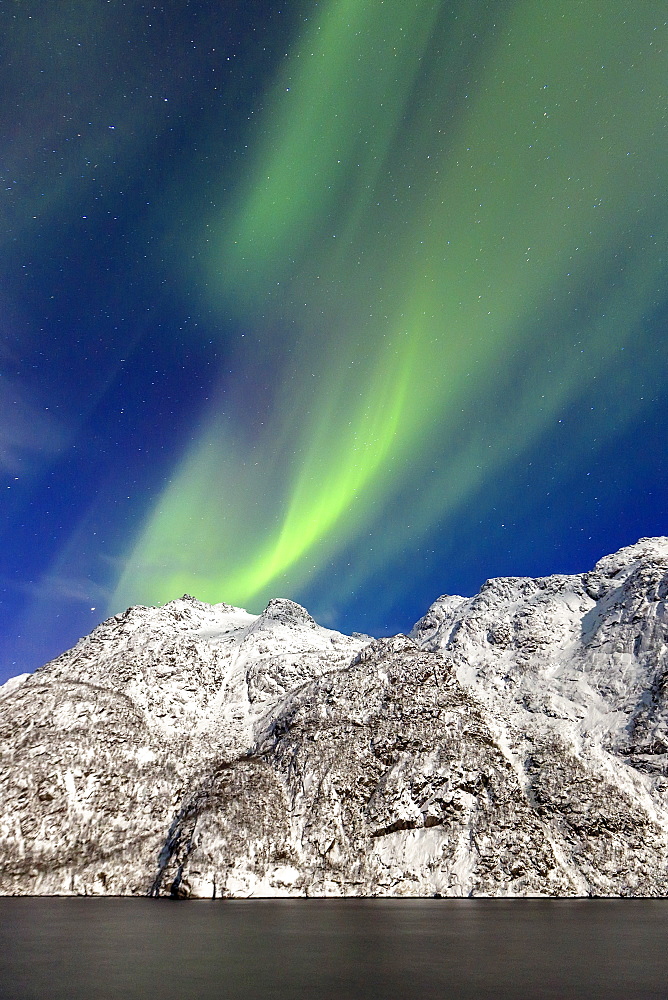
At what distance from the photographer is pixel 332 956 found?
1025 inches

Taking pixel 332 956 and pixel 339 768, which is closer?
pixel 332 956

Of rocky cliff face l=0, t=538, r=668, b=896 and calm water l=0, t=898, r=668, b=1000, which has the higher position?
rocky cliff face l=0, t=538, r=668, b=896

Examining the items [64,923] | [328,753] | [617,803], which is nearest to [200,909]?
[64,923]

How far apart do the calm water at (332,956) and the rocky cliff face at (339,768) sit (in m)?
30.6

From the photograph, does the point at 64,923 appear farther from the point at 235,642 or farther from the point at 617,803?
the point at 235,642

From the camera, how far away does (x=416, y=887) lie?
72.8 metres

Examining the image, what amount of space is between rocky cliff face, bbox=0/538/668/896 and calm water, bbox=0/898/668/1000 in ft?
100

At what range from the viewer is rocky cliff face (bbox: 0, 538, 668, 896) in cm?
7431

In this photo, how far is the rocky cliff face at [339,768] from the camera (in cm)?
7431

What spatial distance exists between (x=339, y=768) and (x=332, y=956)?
6179 centimetres

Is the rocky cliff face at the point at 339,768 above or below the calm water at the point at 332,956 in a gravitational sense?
above

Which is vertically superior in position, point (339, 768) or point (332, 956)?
point (339, 768)

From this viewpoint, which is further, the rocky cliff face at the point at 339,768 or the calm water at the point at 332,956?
the rocky cliff face at the point at 339,768

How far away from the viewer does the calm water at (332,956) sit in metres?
19.4
